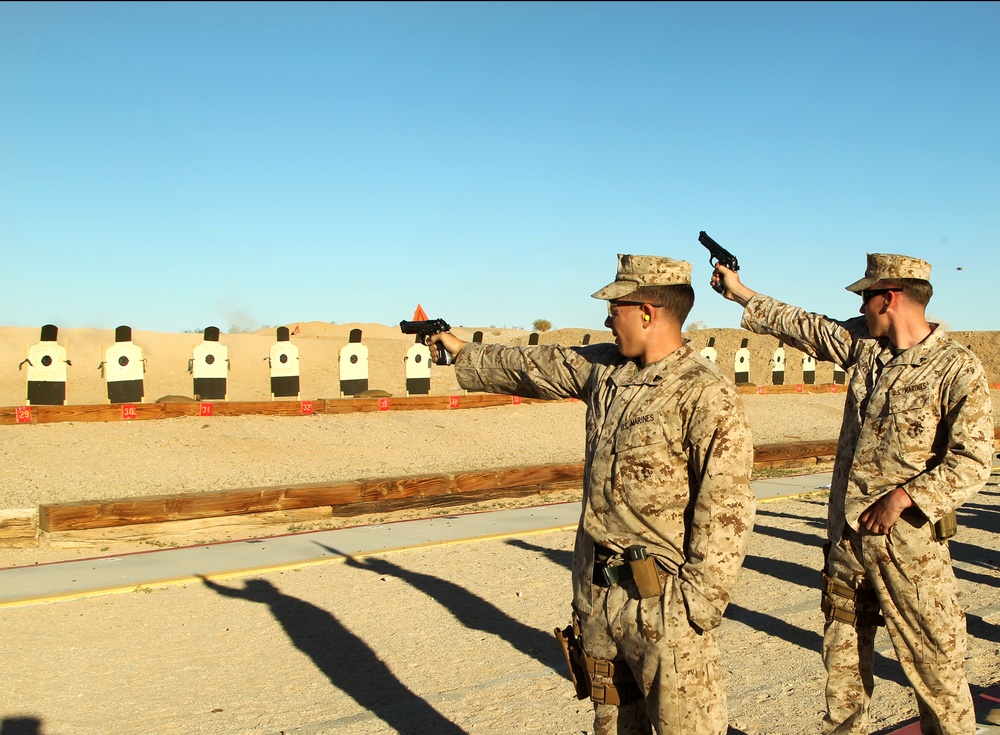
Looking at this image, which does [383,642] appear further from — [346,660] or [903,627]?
[903,627]

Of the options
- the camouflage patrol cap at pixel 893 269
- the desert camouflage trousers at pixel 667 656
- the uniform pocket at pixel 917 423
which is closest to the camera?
the desert camouflage trousers at pixel 667 656

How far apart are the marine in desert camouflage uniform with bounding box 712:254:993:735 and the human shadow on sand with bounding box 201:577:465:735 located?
1710 mm

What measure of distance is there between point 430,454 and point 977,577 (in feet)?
32.4

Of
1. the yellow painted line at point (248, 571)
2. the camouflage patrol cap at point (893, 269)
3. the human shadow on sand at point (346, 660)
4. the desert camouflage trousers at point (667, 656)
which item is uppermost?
the camouflage patrol cap at point (893, 269)

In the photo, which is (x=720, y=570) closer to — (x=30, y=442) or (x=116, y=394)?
(x=30, y=442)

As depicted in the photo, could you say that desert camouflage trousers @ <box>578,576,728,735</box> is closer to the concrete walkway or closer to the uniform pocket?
the uniform pocket

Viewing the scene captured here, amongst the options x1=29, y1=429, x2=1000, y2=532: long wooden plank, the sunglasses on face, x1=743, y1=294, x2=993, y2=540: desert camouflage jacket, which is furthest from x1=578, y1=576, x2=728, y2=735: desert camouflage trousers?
x1=29, y1=429, x2=1000, y2=532: long wooden plank

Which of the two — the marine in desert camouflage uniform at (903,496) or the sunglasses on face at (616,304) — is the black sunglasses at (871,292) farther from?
the sunglasses on face at (616,304)

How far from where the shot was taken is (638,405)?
2.83 meters

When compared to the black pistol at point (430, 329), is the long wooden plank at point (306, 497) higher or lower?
lower

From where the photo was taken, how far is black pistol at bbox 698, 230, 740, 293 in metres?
4.25

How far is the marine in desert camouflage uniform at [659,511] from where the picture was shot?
2650mm

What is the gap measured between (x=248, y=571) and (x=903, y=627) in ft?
17.1

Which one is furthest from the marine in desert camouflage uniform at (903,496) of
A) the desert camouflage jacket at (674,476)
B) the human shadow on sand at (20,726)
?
the human shadow on sand at (20,726)
